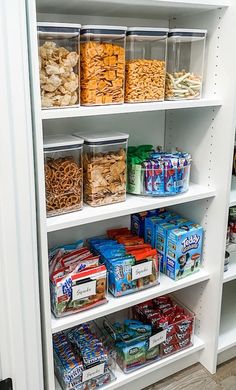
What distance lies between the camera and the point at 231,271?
1680 mm

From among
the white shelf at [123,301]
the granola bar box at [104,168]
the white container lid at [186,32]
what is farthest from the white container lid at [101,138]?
the white shelf at [123,301]

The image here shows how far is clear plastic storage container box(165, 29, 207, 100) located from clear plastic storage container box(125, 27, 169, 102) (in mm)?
53

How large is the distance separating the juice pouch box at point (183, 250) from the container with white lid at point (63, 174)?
16.7 inches

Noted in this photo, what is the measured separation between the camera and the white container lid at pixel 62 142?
1.21 metres

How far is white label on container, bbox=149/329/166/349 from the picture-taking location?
1.54 metres

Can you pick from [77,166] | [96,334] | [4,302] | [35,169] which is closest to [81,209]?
[77,166]

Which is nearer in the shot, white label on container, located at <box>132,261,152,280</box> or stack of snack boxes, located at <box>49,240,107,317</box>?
stack of snack boxes, located at <box>49,240,107,317</box>

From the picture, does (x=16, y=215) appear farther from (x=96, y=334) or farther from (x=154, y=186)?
(x=96, y=334)

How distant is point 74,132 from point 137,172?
280 mm

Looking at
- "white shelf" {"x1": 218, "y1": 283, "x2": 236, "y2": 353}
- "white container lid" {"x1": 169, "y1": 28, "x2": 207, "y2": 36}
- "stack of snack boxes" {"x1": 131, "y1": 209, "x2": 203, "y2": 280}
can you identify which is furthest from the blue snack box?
"white container lid" {"x1": 169, "y1": 28, "x2": 207, "y2": 36}

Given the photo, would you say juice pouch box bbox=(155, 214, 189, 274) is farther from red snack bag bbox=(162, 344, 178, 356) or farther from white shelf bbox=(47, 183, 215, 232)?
red snack bag bbox=(162, 344, 178, 356)

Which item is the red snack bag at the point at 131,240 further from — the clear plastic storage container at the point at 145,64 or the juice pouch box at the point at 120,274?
the clear plastic storage container at the point at 145,64

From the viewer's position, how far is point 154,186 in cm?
142

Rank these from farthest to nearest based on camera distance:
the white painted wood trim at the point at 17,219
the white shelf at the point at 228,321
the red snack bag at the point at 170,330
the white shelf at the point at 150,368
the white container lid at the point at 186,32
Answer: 1. the white shelf at the point at 228,321
2. the red snack bag at the point at 170,330
3. the white shelf at the point at 150,368
4. the white container lid at the point at 186,32
5. the white painted wood trim at the point at 17,219
